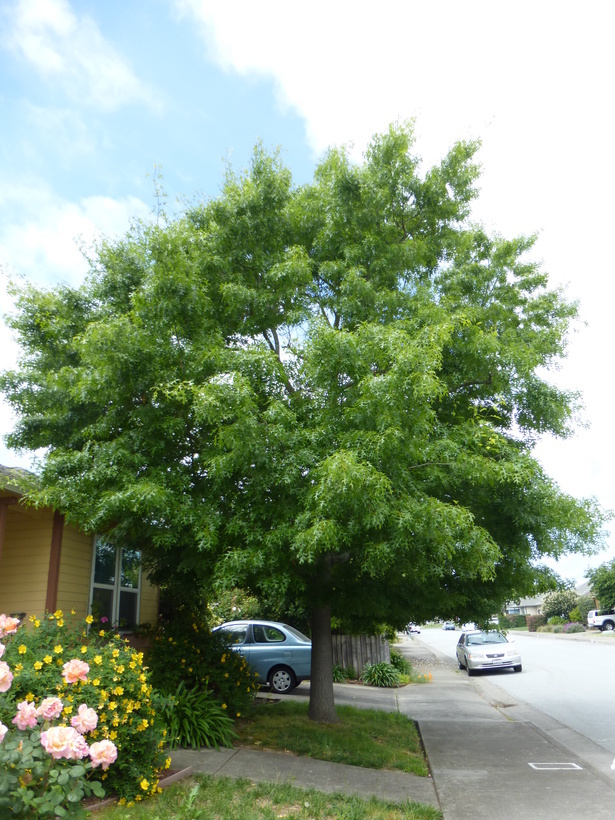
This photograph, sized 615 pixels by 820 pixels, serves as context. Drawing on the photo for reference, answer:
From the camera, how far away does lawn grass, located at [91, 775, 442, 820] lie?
212 inches

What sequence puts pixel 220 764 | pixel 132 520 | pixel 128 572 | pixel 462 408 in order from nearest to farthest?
pixel 220 764 < pixel 132 520 < pixel 462 408 < pixel 128 572

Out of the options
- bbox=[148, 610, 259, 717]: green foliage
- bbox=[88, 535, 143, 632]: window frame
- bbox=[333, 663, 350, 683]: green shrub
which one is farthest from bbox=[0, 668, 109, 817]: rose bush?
bbox=[333, 663, 350, 683]: green shrub

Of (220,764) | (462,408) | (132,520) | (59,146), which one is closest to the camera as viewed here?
(220,764)

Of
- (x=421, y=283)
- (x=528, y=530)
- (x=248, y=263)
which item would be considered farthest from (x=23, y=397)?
(x=528, y=530)

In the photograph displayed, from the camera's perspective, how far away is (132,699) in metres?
6.12

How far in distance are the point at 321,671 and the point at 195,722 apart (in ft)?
8.74

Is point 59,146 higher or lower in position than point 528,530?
higher

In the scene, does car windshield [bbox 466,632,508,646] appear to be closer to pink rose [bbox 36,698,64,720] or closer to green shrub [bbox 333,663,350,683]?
green shrub [bbox 333,663,350,683]

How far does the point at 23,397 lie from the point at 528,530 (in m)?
7.50

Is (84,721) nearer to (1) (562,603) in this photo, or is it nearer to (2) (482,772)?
(2) (482,772)

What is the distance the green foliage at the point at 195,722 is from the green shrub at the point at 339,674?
32.1 feet

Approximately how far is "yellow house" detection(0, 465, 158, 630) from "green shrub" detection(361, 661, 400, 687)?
28.2ft

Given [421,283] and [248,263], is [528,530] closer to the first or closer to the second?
[421,283]

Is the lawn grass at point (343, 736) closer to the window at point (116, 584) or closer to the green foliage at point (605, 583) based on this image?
the window at point (116, 584)
